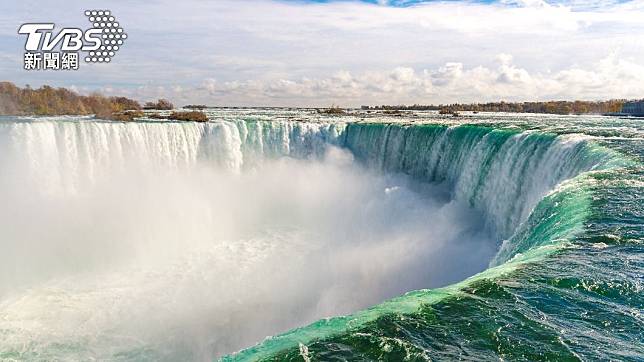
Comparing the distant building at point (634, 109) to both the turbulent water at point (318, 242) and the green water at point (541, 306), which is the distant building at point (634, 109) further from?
the green water at point (541, 306)

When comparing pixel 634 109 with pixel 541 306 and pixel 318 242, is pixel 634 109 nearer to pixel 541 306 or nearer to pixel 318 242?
pixel 318 242

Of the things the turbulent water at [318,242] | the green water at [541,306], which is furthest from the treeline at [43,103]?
the green water at [541,306]

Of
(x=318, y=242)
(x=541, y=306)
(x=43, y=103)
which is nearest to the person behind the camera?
(x=541, y=306)

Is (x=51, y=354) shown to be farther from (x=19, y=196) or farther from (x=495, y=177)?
(x=495, y=177)

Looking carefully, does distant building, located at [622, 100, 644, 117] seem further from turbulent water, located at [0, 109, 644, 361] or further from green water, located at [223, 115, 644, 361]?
green water, located at [223, 115, 644, 361]

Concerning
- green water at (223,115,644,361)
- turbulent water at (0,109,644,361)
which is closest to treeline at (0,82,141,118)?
turbulent water at (0,109,644,361)

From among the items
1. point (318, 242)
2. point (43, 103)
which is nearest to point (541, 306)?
point (318, 242)

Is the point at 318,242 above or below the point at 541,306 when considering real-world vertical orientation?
below

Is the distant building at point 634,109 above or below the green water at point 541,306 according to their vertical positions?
above

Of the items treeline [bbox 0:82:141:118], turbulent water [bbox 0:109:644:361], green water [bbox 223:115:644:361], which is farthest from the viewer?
treeline [bbox 0:82:141:118]
